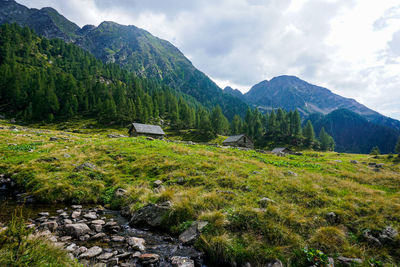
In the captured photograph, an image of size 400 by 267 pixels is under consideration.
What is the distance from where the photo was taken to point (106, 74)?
146m

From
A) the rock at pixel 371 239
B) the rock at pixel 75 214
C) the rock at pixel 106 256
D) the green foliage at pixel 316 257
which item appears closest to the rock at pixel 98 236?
the rock at pixel 106 256

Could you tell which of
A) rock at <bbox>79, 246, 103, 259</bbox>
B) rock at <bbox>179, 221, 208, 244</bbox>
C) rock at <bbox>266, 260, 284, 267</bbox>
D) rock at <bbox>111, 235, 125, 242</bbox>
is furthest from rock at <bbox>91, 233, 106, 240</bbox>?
rock at <bbox>266, 260, 284, 267</bbox>

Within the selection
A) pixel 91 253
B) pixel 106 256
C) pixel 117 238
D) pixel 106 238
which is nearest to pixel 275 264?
pixel 106 256

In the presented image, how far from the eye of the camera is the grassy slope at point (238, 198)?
6.29 metres

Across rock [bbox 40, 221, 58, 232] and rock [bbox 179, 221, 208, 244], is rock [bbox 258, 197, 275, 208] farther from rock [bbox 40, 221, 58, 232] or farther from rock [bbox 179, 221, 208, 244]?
rock [bbox 40, 221, 58, 232]

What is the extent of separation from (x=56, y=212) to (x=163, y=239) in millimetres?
6496

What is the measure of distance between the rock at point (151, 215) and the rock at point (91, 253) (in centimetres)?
210

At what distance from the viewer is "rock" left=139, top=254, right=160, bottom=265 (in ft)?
19.0

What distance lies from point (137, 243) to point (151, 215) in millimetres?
1689

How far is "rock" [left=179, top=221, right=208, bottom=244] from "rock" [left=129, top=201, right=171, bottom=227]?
151 centimetres

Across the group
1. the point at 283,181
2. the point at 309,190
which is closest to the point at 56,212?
the point at 283,181

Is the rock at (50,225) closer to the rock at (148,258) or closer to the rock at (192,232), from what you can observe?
the rock at (148,258)

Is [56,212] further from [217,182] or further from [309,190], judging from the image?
[309,190]

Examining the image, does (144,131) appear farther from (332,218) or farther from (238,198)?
(332,218)
